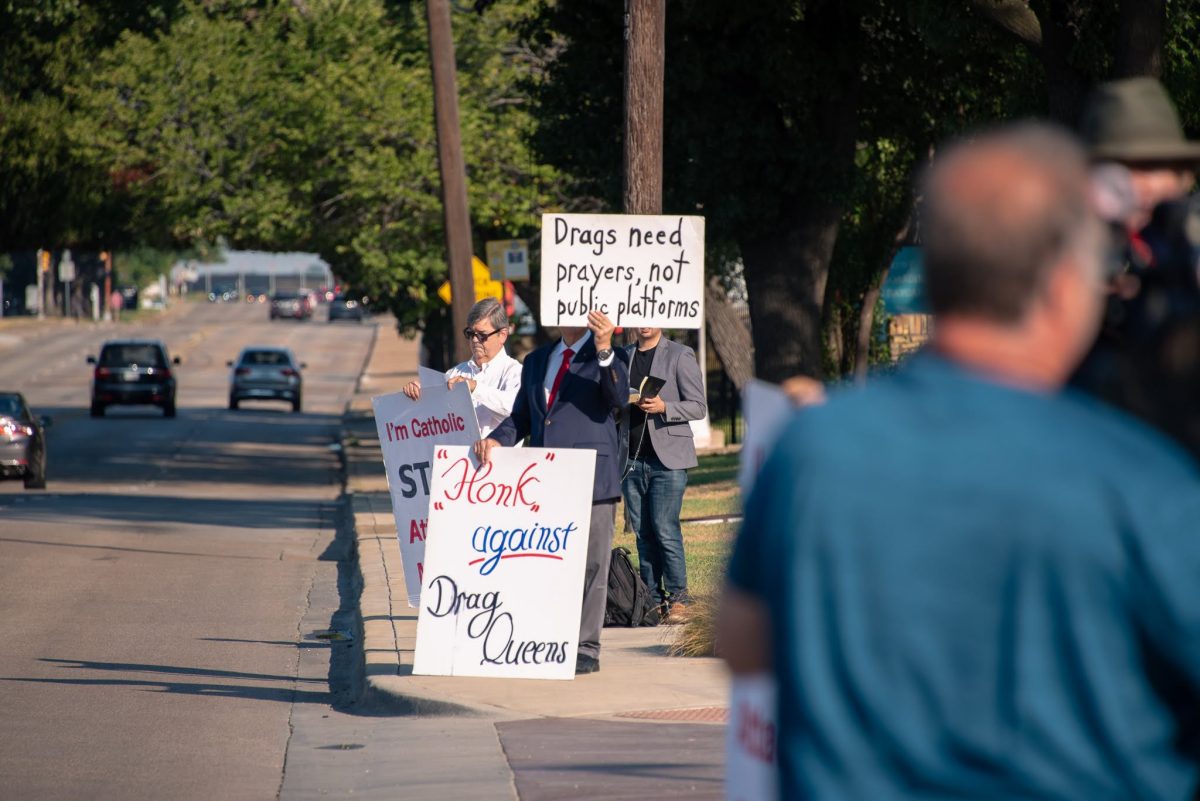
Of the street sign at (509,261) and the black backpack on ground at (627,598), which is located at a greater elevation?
the street sign at (509,261)

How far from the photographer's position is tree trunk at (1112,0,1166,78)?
12.6m

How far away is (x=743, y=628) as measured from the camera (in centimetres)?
264

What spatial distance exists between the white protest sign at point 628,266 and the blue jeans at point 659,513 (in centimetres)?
90

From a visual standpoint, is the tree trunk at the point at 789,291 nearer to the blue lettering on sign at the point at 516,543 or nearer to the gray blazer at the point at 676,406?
the gray blazer at the point at 676,406

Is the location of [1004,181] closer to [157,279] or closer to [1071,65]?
[1071,65]

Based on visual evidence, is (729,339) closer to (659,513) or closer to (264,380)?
(659,513)

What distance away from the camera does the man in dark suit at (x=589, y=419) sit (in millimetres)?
8547

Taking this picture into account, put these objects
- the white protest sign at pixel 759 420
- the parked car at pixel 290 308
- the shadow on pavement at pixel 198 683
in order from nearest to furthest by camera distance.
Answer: the white protest sign at pixel 759 420 < the shadow on pavement at pixel 198 683 < the parked car at pixel 290 308

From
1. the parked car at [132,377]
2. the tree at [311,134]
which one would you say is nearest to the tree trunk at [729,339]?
the tree at [311,134]

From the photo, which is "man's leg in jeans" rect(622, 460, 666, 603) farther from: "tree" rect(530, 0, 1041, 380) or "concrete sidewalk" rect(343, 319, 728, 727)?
"tree" rect(530, 0, 1041, 380)

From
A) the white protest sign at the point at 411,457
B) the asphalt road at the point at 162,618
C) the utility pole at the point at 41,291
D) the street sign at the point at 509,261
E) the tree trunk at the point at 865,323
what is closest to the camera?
the asphalt road at the point at 162,618

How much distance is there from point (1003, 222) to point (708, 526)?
558 inches

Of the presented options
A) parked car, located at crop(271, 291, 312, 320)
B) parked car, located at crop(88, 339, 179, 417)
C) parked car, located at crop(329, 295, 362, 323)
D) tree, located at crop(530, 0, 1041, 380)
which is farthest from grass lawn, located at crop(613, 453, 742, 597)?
parked car, located at crop(271, 291, 312, 320)

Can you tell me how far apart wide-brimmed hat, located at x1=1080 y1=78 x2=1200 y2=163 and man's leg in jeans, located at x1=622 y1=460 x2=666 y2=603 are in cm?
676
